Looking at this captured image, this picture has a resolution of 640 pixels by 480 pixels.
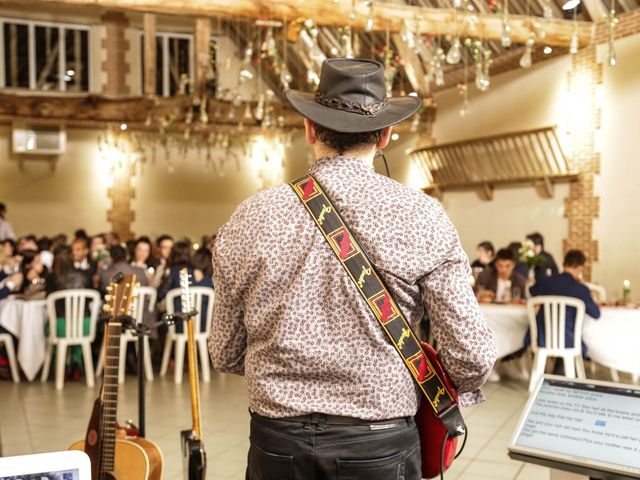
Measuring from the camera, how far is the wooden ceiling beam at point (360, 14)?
Result: 7109 mm

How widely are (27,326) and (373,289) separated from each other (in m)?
5.59

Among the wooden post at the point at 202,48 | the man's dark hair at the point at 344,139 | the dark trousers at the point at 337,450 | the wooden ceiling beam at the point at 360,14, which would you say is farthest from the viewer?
the wooden post at the point at 202,48

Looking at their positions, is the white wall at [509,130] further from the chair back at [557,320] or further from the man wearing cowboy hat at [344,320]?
the man wearing cowboy hat at [344,320]

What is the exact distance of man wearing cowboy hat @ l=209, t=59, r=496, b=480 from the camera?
157 centimetres

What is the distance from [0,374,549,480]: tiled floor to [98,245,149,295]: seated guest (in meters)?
0.93

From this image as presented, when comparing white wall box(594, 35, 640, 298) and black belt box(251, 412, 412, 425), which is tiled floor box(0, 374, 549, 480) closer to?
black belt box(251, 412, 412, 425)

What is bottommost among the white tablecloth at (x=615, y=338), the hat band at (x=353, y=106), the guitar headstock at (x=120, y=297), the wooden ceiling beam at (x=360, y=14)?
the white tablecloth at (x=615, y=338)

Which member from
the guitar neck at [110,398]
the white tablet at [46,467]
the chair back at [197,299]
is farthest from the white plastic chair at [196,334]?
the white tablet at [46,467]

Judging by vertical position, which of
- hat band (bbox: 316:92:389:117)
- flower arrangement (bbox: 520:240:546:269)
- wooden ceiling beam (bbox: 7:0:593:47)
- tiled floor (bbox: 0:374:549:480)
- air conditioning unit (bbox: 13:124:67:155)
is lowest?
tiled floor (bbox: 0:374:549:480)

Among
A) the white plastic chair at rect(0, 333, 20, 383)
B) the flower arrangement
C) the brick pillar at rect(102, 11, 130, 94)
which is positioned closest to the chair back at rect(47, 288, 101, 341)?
the white plastic chair at rect(0, 333, 20, 383)

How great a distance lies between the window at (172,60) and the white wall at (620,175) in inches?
321

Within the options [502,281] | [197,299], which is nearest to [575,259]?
[502,281]

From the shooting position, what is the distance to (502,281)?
22.9 feet

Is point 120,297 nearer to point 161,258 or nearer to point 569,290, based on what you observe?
point 569,290
